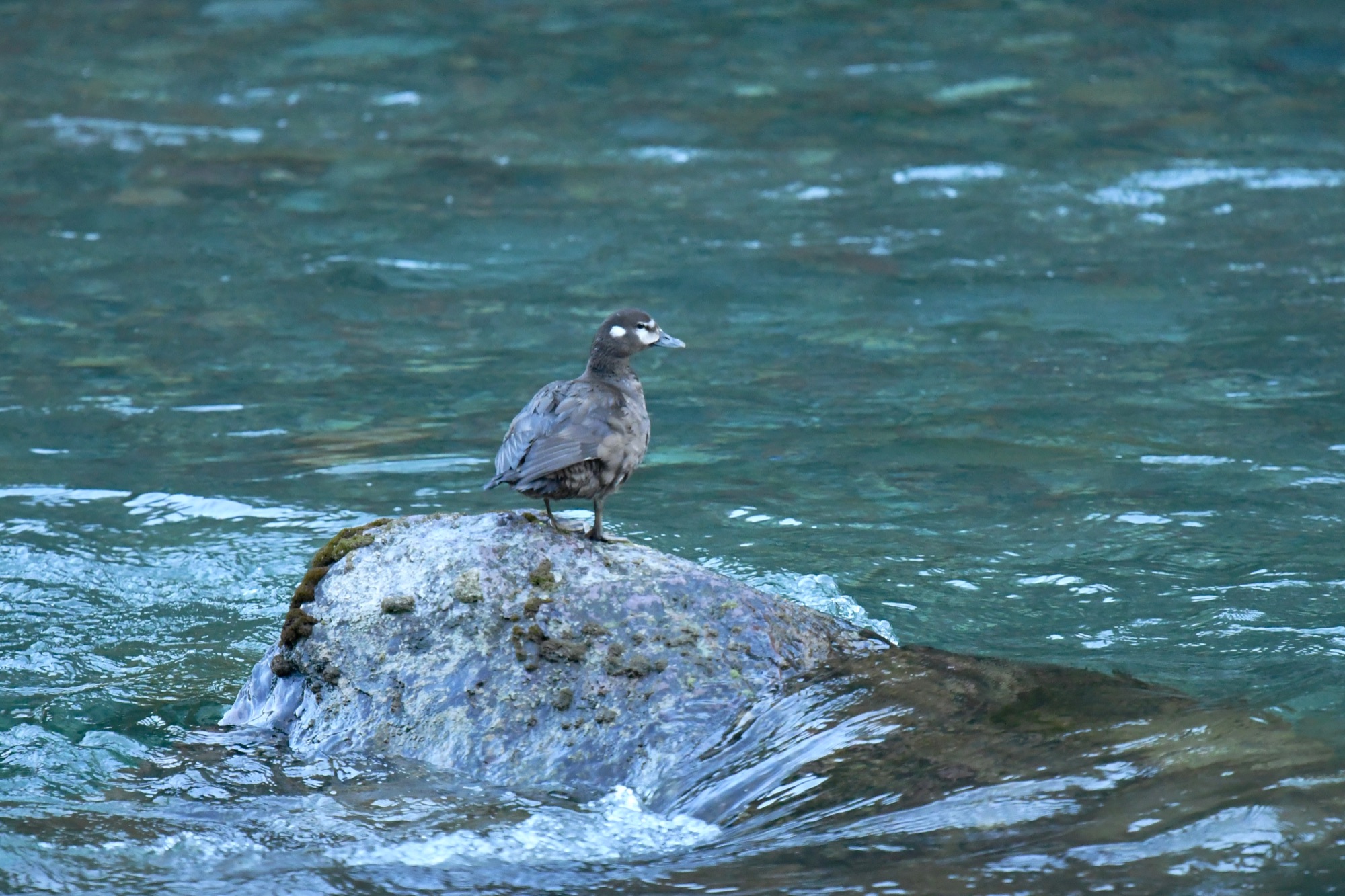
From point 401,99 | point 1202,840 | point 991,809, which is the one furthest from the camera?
point 401,99

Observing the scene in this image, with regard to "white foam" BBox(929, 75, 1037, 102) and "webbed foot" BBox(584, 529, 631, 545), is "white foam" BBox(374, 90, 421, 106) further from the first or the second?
"webbed foot" BBox(584, 529, 631, 545)

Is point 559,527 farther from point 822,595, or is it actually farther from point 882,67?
point 882,67

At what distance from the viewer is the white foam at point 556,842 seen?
431 cm

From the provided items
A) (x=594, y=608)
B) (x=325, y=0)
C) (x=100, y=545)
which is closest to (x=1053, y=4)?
(x=325, y=0)

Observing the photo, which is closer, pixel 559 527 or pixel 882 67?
pixel 559 527

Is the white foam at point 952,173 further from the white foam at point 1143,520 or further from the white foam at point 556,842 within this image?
the white foam at point 556,842

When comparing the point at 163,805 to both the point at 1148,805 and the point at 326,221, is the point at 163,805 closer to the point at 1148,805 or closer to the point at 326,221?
the point at 1148,805

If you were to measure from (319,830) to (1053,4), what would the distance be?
13.9 m

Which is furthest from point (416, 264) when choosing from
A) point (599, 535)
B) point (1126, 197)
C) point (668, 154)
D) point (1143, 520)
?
point (599, 535)

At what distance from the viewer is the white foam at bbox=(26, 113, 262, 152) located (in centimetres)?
1395

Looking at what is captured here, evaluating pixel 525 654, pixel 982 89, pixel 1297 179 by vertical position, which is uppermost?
pixel 982 89

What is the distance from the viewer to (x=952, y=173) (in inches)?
516

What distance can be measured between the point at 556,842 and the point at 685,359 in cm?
568

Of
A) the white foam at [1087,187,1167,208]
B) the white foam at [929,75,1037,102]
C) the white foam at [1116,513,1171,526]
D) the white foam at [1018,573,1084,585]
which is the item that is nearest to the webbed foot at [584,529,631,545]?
the white foam at [1018,573,1084,585]
